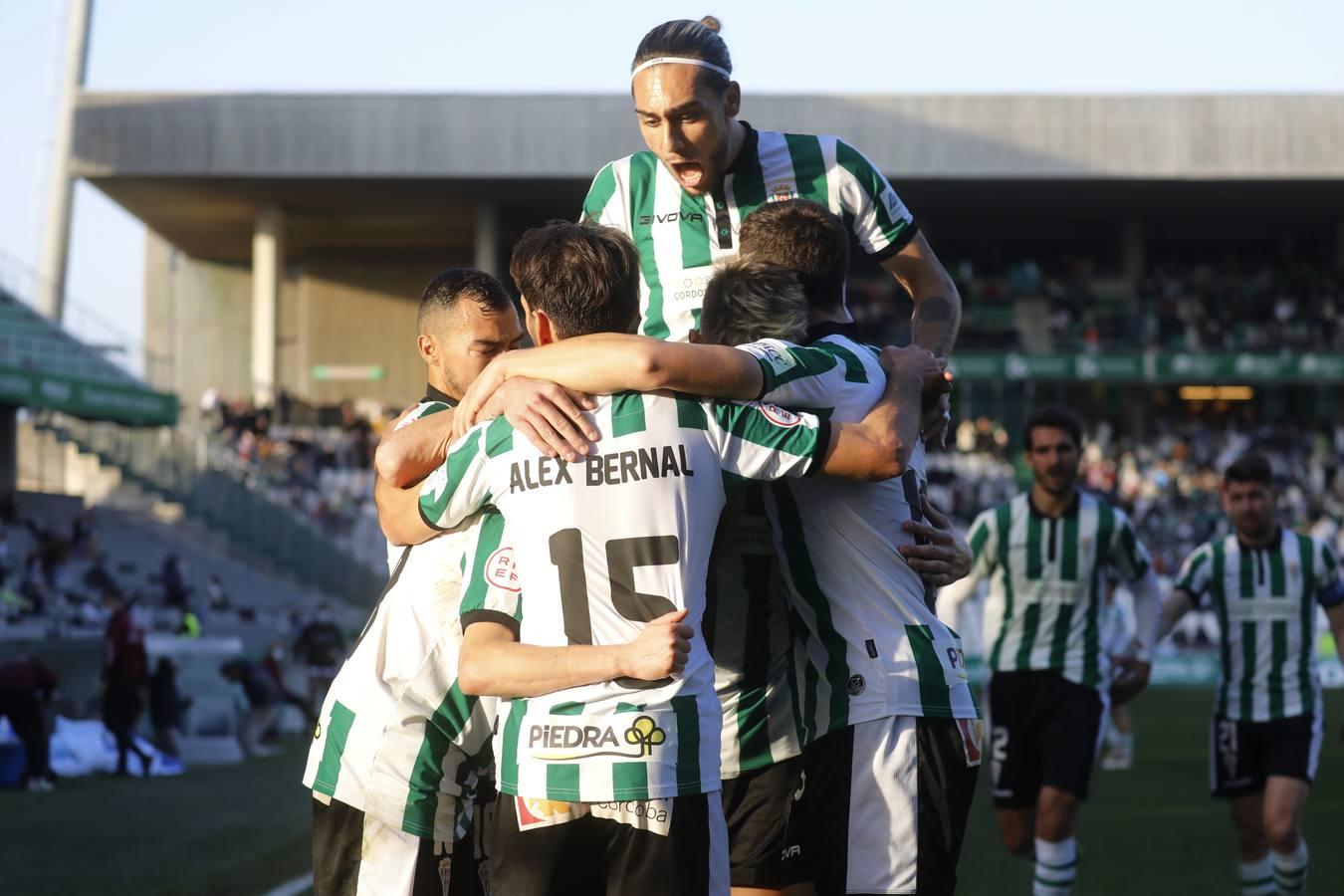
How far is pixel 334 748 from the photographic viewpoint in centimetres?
388

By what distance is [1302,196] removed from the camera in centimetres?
4216

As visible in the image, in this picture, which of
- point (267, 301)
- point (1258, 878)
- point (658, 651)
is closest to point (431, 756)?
point (658, 651)

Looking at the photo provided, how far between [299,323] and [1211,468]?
25.0m

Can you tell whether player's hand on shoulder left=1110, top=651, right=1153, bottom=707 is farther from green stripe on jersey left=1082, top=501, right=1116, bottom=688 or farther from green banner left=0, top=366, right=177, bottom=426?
green banner left=0, top=366, right=177, bottom=426

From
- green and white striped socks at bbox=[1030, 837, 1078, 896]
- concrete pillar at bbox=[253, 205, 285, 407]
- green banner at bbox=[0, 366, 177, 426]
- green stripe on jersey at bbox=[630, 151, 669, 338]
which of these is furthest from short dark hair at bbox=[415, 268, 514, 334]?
concrete pillar at bbox=[253, 205, 285, 407]

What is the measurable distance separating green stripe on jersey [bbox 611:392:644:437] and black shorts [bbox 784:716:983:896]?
105 centimetres

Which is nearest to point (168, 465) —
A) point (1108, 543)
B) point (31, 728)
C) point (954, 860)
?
point (31, 728)

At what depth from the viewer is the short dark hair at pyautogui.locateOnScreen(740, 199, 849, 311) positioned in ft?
12.6

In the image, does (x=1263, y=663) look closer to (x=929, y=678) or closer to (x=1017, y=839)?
(x=1017, y=839)

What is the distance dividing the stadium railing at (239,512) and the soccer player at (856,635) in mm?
27061

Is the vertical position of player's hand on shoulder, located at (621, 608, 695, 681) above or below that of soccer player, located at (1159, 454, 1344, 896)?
above

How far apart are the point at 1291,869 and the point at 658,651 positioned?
5287 millimetres

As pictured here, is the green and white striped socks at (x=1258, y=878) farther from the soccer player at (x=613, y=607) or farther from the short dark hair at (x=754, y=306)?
the soccer player at (x=613, y=607)

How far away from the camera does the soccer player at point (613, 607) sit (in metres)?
3.12
